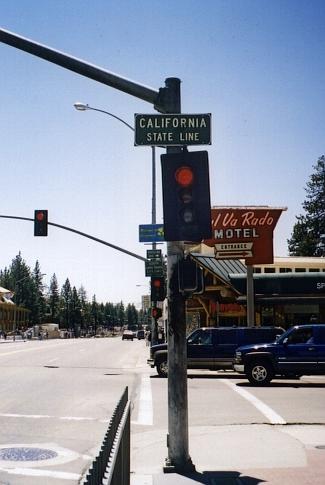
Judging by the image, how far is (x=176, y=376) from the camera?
25.3ft

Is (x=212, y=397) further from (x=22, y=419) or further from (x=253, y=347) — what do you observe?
(x=22, y=419)

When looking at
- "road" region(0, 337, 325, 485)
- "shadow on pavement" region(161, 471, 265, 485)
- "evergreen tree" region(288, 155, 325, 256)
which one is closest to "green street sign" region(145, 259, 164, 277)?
"road" region(0, 337, 325, 485)

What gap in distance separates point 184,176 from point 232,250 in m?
20.1

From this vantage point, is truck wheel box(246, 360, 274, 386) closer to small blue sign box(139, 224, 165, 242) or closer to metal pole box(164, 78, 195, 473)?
small blue sign box(139, 224, 165, 242)

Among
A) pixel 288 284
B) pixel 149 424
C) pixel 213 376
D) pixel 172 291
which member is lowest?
pixel 213 376

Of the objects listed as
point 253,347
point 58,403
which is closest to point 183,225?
point 58,403

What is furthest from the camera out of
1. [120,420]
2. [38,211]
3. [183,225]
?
[38,211]

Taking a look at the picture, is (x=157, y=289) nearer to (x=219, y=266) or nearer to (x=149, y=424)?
(x=219, y=266)

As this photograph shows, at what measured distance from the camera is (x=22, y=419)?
476 inches

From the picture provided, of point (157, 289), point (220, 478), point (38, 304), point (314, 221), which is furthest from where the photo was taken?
point (38, 304)

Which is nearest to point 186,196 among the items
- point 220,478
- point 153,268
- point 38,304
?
point 220,478

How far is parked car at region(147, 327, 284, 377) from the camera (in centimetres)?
2186

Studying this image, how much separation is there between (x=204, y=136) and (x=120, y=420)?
443 centimetres

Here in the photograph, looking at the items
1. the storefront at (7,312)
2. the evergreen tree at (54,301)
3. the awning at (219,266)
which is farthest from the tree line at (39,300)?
the awning at (219,266)
